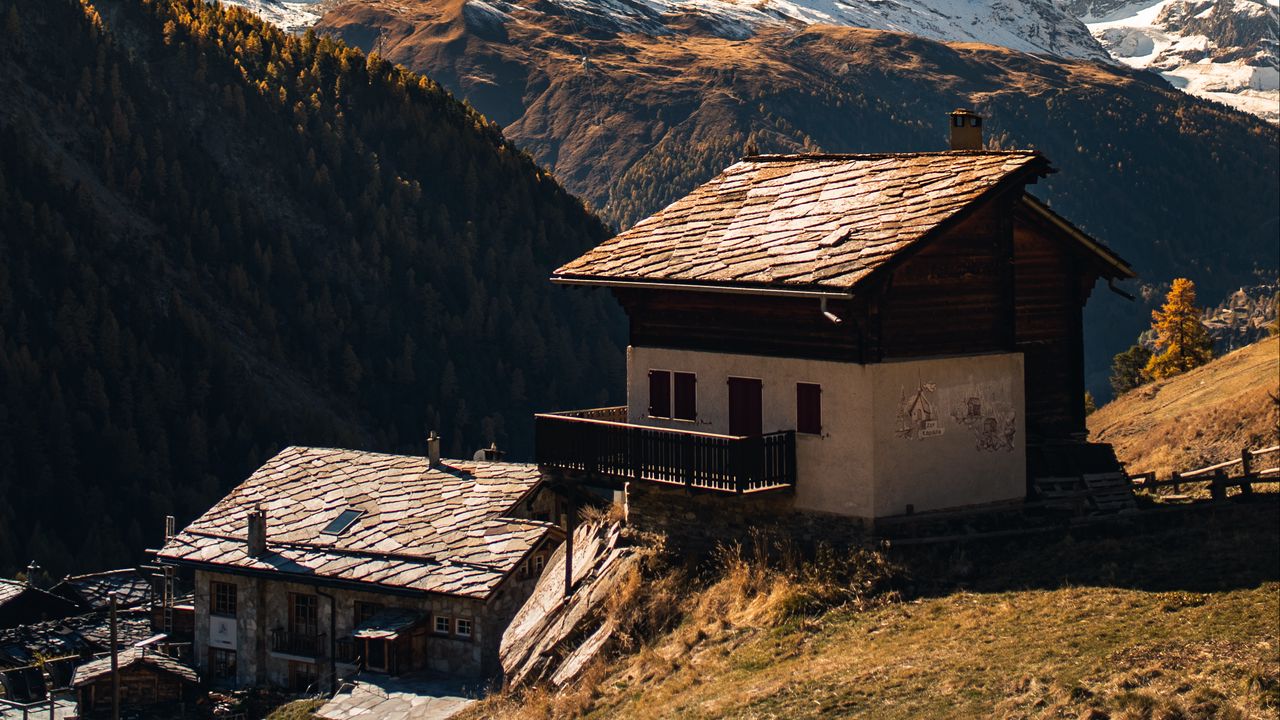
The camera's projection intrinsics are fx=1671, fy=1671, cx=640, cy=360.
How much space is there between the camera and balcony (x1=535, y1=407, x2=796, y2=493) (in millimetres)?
33469

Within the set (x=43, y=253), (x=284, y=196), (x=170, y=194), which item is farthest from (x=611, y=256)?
(x=284, y=196)

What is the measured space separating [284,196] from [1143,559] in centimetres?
16277

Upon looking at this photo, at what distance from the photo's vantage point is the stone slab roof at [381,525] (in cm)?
4700

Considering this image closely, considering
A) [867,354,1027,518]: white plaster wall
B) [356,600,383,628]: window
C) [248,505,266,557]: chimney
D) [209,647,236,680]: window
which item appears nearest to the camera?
[867,354,1027,518]: white plaster wall

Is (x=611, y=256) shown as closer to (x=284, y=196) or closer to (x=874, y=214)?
(x=874, y=214)

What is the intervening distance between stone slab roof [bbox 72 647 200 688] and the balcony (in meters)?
21.0

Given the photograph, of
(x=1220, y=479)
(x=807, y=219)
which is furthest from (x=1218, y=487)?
(x=807, y=219)

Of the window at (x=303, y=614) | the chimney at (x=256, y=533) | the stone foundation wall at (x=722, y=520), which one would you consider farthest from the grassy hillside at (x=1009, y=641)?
the chimney at (x=256, y=533)

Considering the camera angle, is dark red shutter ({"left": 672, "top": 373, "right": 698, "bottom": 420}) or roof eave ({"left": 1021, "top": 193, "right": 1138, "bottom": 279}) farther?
dark red shutter ({"left": 672, "top": 373, "right": 698, "bottom": 420})

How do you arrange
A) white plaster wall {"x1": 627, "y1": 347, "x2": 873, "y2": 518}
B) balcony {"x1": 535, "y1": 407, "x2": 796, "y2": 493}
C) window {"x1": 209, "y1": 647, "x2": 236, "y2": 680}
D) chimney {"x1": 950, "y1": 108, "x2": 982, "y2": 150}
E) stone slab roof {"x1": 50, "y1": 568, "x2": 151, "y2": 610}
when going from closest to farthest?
white plaster wall {"x1": 627, "y1": 347, "x2": 873, "y2": 518}
balcony {"x1": 535, "y1": 407, "x2": 796, "y2": 493}
chimney {"x1": 950, "y1": 108, "x2": 982, "y2": 150}
window {"x1": 209, "y1": 647, "x2": 236, "y2": 680}
stone slab roof {"x1": 50, "y1": 568, "x2": 151, "y2": 610}

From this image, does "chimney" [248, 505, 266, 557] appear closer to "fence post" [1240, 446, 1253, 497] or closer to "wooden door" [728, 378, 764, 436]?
"wooden door" [728, 378, 764, 436]

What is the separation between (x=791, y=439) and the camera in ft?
111

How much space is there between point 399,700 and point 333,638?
263 inches

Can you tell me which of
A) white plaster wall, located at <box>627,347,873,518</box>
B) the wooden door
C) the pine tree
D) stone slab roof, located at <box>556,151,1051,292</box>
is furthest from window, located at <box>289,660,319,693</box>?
the pine tree
